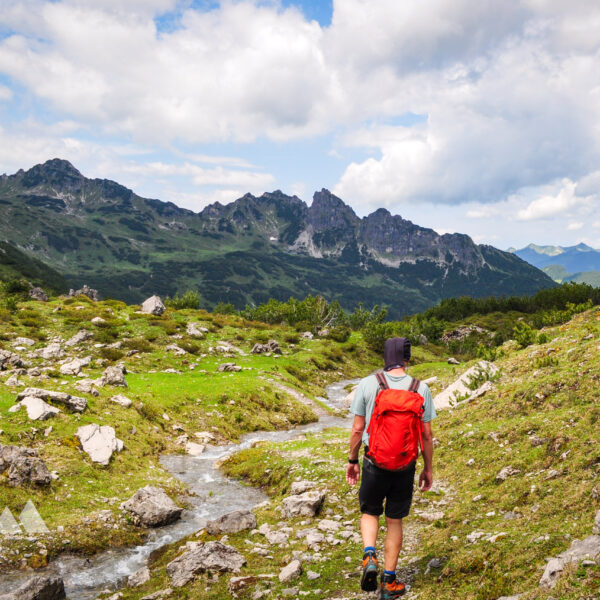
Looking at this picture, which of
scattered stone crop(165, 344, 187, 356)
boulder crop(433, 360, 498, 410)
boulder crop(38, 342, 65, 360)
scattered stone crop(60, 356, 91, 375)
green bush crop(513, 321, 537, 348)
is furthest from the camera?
scattered stone crop(165, 344, 187, 356)

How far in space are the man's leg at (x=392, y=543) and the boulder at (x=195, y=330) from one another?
48063 mm

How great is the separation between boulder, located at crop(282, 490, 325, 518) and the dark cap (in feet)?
28.3

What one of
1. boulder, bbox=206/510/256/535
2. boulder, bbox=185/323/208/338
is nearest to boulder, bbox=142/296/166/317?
boulder, bbox=185/323/208/338

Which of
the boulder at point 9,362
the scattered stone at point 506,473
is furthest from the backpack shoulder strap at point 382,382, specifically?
the boulder at point 9,362

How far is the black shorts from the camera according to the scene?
304 inches

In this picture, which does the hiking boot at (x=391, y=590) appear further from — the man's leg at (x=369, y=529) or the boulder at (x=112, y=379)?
the boulder at (x=112, y=379)

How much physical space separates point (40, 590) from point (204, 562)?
4333 millimetres

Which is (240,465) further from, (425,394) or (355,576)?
(425,394)

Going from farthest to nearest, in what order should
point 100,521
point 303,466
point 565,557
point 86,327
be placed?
point 86,327 → point 303,466 → point 100,521 → point 565,557

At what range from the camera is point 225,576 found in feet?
33.4

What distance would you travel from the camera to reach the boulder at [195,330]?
53.6 meters

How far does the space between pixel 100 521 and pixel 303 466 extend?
8921 mm

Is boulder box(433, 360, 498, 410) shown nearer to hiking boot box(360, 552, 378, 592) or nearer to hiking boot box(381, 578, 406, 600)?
hiking boot box(381, 578, 406, 600)

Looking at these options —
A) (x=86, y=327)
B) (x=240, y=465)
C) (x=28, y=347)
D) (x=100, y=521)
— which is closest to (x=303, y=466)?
(x=240, y=465)
